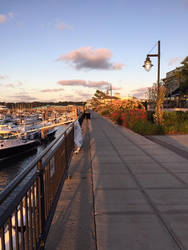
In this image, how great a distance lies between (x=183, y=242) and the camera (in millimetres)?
3045

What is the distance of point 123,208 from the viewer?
4.09 m

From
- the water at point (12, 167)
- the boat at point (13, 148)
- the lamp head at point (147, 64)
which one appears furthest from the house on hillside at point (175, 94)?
the water at point (12, 167)

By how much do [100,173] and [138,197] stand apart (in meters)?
1.92

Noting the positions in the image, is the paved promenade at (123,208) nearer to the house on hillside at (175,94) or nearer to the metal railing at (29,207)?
the metal railing at (29,207)

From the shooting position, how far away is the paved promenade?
311 centimetres

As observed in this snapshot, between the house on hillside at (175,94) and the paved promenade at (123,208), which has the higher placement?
the house on hillside at (175,94)

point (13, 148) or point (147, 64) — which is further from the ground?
point (147, 64)

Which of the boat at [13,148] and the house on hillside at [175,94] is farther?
the house on hillside at [175,94]

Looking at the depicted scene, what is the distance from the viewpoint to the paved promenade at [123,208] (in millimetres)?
3113

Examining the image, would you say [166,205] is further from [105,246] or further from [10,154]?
[10,154]

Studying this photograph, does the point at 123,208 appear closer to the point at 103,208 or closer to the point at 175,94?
the point at 103,208

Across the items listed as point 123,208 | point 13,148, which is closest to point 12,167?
point 13,148

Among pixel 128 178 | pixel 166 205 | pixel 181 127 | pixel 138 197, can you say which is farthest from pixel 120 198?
pixel 181 127

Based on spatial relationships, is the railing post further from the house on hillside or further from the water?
the house on hillside
